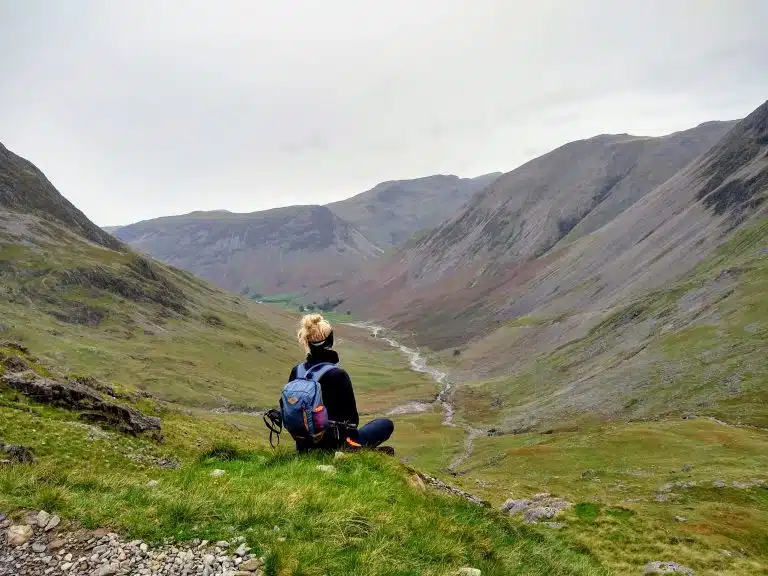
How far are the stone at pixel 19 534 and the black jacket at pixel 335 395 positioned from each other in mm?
5488

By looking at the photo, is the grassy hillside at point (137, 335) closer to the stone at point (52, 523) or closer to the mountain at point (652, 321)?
the mountain at point (652, 321)

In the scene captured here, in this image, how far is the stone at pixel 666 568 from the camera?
20.9 m

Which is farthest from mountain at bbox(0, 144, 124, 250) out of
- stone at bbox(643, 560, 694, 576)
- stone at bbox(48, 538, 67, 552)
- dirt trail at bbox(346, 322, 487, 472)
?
stone at bbox(643, 560, 694, 576)

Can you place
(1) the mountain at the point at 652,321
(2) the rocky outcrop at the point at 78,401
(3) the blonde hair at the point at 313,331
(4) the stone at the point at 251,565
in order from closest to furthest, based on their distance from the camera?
(4) the stone at the point at 251,565 < (3) the blonde hair at the point at 313,331 < (2) the rocky outcrop at the point at 78,401 < (1) the mountain at the point at 652,321

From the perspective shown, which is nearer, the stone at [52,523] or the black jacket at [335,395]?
the stone at [52,523]

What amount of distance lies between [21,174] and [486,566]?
8443 inches

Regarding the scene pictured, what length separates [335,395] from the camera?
12.3 meters

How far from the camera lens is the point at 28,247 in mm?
140250

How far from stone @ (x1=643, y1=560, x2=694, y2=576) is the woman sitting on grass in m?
15.5

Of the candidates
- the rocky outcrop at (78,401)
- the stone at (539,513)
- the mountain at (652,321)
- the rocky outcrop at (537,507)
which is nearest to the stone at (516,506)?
the rocky outcrop at (537,507)

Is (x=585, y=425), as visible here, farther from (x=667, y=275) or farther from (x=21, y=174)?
(x=21, y=174)

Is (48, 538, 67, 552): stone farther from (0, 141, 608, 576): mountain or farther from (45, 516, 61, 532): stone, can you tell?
(45, 516, 61, 532): stone

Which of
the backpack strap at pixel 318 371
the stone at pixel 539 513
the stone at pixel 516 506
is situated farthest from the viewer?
the stone at pixel 516 506

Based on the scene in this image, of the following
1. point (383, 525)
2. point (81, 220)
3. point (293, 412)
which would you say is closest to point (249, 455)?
point (293, 412)
